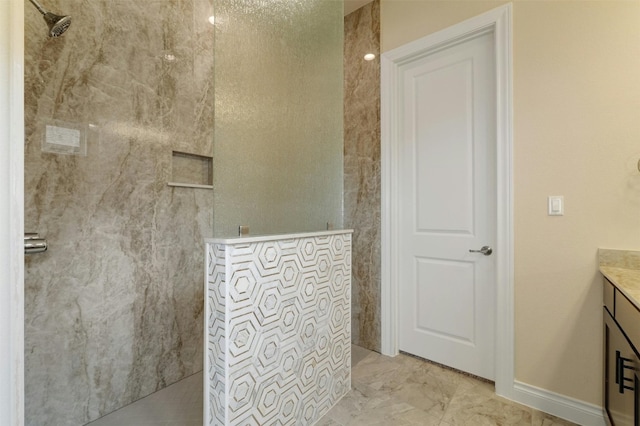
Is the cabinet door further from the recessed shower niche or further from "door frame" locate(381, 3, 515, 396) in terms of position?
the recessed shower niche

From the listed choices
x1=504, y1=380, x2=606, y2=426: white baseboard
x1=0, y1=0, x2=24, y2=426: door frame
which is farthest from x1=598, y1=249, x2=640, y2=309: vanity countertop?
x1=0, y1=0, x2=24, y2=426: door frame

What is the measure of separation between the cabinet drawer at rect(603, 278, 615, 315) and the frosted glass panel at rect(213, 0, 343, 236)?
53.7 inches

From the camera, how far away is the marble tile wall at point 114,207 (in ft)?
4.73

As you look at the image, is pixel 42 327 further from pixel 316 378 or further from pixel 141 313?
pixel 316 378

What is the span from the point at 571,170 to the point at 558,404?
1299 mm

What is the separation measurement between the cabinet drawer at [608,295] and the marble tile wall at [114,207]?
231 centimetres

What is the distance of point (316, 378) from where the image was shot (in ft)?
5.29

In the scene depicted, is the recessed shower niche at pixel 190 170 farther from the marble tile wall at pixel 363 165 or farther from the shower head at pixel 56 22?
the marble tile wall at pixel 363 165

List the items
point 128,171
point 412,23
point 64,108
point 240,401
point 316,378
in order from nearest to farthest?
point 240,401 → point 64,108 → point 316,378 → point 128,171 → point 412,23

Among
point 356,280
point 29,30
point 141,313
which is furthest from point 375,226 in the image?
point 29,30

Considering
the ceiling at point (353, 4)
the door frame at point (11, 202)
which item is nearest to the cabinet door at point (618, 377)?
the door frame at point (11, 202)

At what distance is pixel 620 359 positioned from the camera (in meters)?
1.13

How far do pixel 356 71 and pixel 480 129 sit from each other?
3.93ft

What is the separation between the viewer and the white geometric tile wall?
1.17m
